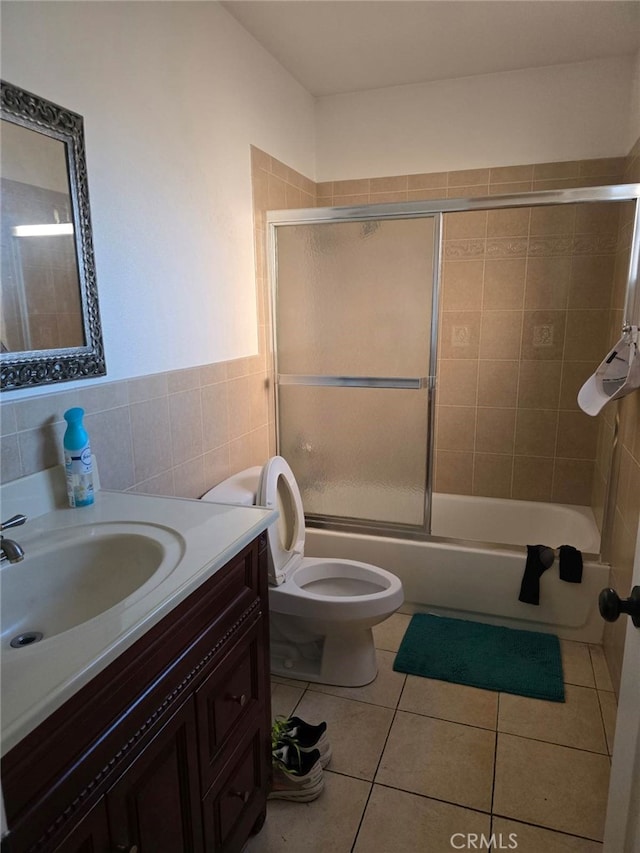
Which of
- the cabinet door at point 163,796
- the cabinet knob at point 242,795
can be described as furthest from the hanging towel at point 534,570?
the cabinet door at point 163,796

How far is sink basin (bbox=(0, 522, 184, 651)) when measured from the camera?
115cm

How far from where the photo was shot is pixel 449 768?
1.78 meters

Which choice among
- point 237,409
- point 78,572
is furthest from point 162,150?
point 78,572

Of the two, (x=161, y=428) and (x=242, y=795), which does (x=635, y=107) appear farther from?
(x=242, y=795)

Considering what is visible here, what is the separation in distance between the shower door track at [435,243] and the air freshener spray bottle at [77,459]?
1378 mm

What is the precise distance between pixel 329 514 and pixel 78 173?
188 cm

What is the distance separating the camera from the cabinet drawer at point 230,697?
121 cm

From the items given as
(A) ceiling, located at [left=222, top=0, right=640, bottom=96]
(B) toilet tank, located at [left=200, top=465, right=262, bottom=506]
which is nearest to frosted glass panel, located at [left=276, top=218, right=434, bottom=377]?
(B) toilet tank, located at [left=200, top=465, right=262, bottom=506]

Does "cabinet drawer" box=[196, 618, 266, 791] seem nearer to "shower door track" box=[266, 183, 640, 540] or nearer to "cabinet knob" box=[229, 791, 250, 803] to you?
"cabinet knob" box=[229, 791, 250, 803]

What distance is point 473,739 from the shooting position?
191 cm

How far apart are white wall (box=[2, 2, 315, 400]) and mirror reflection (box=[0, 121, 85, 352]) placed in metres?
0.12

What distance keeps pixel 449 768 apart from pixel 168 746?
1.10 m

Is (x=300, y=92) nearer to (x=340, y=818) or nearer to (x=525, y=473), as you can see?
(x=525, y=473)

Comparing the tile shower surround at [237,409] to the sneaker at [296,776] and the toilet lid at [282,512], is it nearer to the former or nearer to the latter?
the toilet lid at [282,512]
